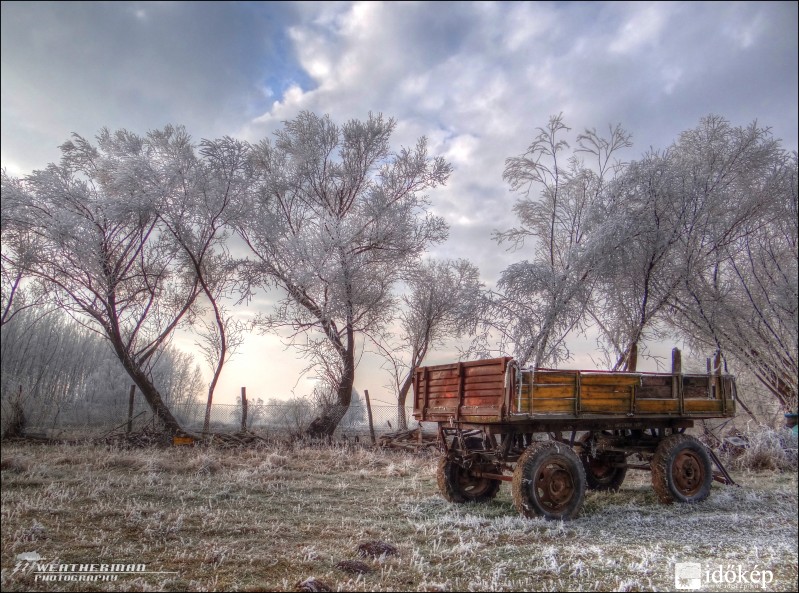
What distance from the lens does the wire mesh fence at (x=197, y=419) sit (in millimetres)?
13977

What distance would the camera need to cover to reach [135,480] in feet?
A: 27.8

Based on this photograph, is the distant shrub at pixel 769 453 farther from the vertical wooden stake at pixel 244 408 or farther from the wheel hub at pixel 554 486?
the vertical wooden stake at pixel 244 408

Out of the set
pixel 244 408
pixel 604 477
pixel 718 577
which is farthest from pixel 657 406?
pixel 244 408

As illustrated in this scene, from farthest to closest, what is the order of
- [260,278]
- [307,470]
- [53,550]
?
[260,278] < [307,470] < [53,550]

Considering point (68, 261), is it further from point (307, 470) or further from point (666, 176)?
point (666, 176)

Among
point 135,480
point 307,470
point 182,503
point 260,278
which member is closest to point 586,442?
point 307,470

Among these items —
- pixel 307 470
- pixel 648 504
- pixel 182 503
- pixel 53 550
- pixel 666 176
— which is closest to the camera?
pixel 53 550

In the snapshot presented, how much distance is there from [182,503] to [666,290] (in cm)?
1331

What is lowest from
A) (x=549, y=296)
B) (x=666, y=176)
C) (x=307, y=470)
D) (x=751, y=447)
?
(x=307, y=470)

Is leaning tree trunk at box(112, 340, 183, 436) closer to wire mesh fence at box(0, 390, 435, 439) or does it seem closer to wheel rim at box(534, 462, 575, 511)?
wire mesh fence at box(0, 390, 435, 439)

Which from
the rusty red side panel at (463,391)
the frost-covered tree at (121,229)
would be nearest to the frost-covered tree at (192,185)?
the frost-covered tree at (121,229)

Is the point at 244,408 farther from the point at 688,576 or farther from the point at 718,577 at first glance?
the point at 718,577

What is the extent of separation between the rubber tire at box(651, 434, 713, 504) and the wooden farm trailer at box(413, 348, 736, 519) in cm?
2

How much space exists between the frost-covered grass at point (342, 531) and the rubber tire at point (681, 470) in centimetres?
27
